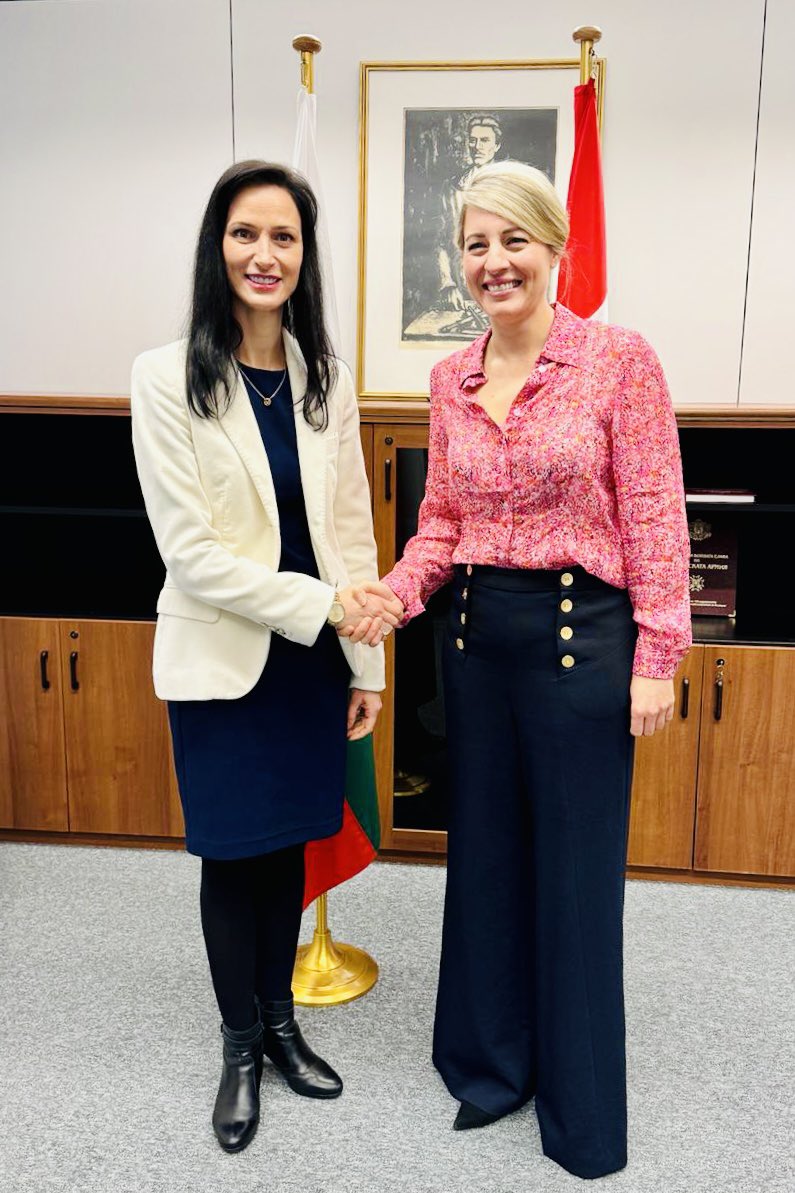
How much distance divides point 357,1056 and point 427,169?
2.43m

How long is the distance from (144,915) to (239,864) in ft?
3.32

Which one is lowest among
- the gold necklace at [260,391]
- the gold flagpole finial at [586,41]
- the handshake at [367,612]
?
the handshake at [367,612]

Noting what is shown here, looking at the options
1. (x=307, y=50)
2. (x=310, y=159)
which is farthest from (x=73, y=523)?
(x=307, y=50)

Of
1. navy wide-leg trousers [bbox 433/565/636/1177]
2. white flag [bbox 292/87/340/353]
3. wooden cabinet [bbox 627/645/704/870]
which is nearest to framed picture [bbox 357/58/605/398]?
white flag [bbox 292/87/340/353]

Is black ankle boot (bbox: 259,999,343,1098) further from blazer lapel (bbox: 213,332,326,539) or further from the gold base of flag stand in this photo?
blazer lapel (bbox: 213,332,326,539)

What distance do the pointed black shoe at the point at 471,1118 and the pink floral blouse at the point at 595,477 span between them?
3.00 ft

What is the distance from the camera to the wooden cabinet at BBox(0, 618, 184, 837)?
2.92 m

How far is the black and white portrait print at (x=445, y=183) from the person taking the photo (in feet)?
→ 9.52

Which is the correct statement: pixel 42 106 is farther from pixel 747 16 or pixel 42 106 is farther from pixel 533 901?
pixel 533 901

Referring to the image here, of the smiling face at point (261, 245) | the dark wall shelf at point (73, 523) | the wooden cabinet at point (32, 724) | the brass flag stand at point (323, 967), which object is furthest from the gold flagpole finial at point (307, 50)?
the wooden cabinet at point (32, 724)

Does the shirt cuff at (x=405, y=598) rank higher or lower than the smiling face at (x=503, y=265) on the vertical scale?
lower

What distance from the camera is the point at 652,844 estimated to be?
282cm

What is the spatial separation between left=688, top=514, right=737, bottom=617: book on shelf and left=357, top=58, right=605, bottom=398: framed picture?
927 millimetres

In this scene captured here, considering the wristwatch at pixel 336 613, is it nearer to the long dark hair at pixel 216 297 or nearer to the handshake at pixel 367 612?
the handshake at pixel 367 612
